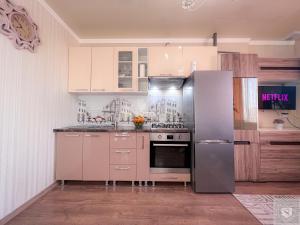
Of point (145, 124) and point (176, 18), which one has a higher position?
point (176, 18)

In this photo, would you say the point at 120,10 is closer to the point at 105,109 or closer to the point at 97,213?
the point at 105,109

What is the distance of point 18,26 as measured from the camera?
6.91 feet

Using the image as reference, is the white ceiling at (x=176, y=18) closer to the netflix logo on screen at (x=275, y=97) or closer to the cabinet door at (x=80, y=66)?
the cabinet door at (x=80, y=66)

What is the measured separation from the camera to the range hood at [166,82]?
10.5ft

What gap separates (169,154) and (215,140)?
0.72 m

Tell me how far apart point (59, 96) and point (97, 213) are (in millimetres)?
1836

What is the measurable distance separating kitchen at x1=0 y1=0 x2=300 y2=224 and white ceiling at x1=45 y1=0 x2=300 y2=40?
0.22 ft

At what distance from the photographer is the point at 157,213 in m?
2.25

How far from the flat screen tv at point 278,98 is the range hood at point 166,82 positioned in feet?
5.05

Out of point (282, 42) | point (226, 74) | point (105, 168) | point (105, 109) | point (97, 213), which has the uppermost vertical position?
point (282, 42)

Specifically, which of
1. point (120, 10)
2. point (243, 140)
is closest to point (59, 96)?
point (120, 10)

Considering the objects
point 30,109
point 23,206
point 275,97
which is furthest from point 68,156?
point 275,97

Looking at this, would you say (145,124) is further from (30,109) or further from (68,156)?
(30,109)

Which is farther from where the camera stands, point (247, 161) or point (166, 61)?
point (166, 61)
